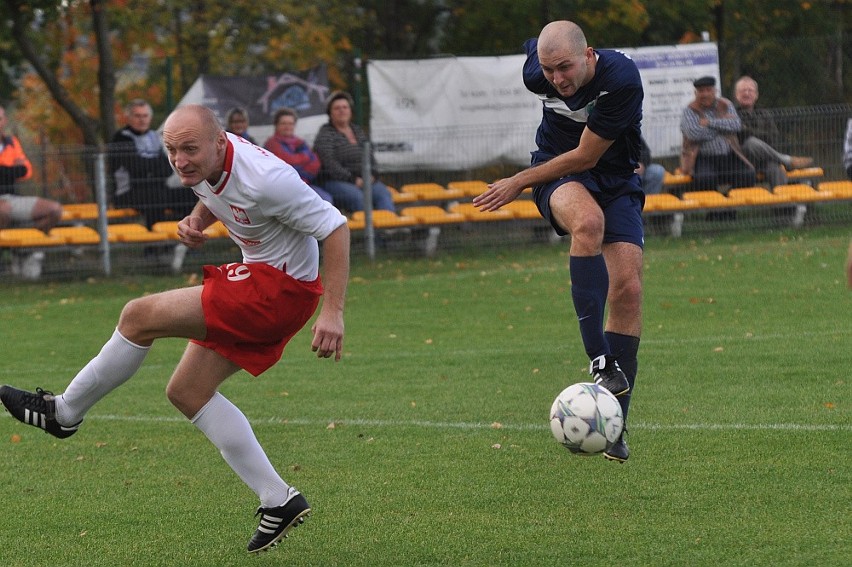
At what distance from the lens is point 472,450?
7457mm

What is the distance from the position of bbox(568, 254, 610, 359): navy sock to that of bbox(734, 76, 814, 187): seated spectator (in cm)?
1152

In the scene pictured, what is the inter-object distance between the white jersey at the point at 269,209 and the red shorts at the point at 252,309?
77 millimetres

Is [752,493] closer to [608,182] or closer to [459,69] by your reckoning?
[608,182]

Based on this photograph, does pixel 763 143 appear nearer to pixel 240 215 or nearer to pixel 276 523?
pixel 240 215

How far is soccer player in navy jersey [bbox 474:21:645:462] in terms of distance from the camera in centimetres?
657

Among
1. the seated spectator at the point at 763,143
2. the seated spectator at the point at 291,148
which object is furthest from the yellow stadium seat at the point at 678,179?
the seated spectator at the point at 291,148

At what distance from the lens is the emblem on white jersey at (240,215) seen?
18.2ft

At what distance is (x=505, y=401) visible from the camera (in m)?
8.92

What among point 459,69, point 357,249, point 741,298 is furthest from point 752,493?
point 459,69

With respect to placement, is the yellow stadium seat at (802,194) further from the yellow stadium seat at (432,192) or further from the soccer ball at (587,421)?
the soccer ball at (587,421)

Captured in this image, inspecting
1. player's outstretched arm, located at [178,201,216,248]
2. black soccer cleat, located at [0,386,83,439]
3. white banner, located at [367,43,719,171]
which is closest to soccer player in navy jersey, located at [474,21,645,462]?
player's outstretched arm, located at [178,201,216,248]

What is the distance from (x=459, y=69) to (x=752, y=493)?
13607mm

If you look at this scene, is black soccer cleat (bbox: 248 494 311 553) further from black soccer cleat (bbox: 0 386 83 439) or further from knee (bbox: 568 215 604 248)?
knee (bbox: 568 215 604 248)

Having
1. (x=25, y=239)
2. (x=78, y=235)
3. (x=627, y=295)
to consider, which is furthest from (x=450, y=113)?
(x=627, y=295)
